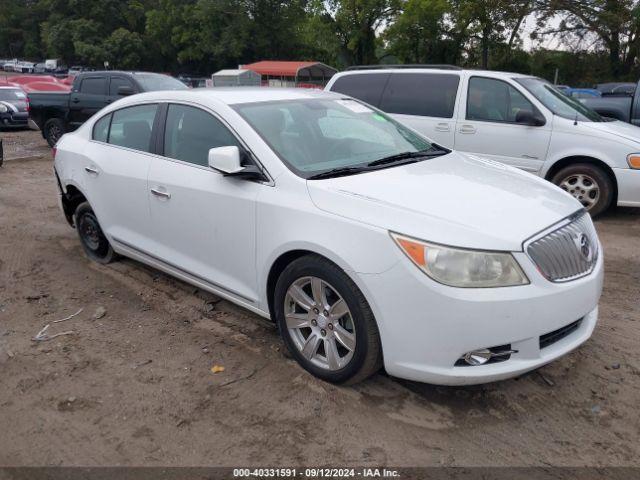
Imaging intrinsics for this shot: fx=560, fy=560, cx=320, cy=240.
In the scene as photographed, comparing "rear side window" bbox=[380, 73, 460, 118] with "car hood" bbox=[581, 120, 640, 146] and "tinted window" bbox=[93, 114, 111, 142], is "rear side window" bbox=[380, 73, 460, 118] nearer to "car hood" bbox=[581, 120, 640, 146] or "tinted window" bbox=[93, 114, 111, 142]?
"car hood" bbox=[581, 120, 640, 146]

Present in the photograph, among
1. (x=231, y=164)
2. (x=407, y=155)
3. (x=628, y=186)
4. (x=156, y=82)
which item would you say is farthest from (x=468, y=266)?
(x=156, y=82)

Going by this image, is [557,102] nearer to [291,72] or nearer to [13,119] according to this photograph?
[13,119]

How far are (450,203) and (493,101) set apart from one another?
15.6 feet

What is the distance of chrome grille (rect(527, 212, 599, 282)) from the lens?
2777 millimetres

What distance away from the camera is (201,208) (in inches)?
146

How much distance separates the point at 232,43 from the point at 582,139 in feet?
176

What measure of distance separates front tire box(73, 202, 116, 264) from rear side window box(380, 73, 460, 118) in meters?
4.45

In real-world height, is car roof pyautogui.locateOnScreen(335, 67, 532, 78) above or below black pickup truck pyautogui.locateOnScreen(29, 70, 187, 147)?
above

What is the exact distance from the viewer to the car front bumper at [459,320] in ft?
8.61

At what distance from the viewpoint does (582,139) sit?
6629 millimetres

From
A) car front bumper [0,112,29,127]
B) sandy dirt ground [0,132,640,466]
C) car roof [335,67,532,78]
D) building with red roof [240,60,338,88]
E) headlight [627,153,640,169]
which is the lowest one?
sandy dirt ground [0,132,640,466]

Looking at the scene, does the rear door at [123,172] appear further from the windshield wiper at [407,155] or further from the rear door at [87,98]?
the rear door at [87,98]

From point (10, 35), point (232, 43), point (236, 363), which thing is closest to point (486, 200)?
point (236, 363)

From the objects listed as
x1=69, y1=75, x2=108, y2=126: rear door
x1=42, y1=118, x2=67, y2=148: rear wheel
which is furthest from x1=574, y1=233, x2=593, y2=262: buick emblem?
x1=42, y1=118, x2=67, y2=148: rear wheel
